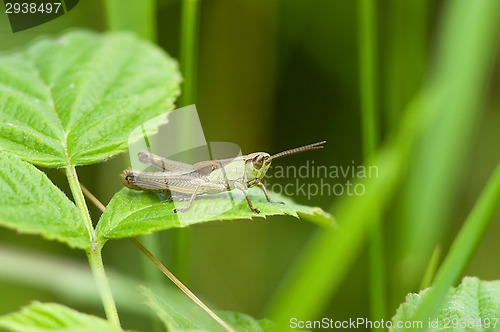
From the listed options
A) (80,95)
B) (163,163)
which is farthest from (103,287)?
(163,163)

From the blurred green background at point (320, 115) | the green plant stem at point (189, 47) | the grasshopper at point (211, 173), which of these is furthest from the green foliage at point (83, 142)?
the blurred green background at point (320, 115)

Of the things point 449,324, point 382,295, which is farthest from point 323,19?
point 449,324

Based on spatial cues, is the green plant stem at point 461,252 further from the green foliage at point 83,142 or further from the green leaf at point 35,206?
the green leaf at point 35,206

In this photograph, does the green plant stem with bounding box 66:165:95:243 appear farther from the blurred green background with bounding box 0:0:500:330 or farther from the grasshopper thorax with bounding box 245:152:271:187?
the blurred green background with bounding box 0:0:500:330

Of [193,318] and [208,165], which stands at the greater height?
[208,165]

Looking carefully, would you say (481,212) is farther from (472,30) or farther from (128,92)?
(472,30)

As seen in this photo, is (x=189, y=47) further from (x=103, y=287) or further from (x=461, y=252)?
(x=461, y=252)

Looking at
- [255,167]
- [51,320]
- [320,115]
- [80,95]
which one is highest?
[320,115]
